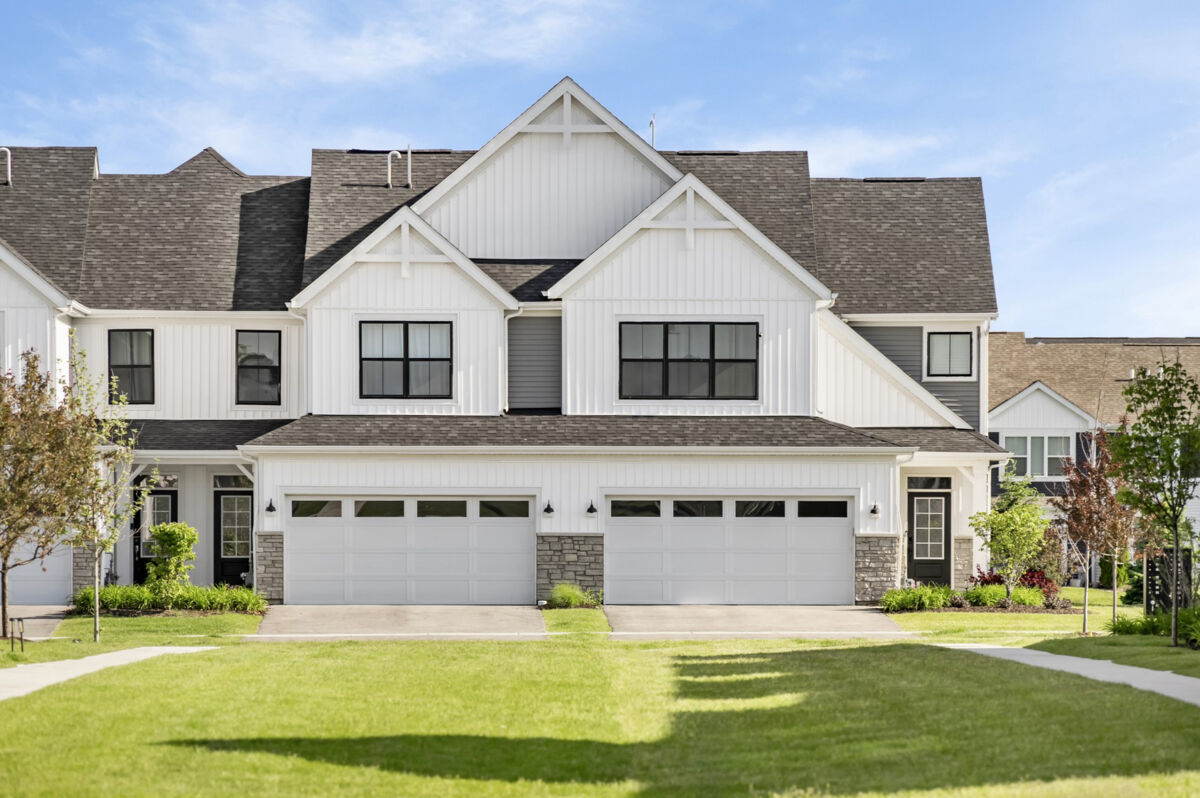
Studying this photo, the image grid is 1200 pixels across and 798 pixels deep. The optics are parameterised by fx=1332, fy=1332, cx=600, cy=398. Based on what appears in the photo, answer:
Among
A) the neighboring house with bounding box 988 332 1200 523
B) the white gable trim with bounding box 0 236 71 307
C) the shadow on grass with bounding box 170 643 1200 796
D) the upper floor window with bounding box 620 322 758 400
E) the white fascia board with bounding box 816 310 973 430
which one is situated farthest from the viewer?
the neighboring house with bounding box 988 332 1200 523

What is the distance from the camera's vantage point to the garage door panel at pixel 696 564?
27.1 metres

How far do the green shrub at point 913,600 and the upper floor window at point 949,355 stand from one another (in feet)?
22.2

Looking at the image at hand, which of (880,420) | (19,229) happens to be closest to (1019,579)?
(880,420)

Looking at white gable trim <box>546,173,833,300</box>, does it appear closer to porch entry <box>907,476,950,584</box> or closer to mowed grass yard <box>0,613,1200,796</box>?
porch entry <box>907,476,950,584</box>

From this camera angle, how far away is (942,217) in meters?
33.5

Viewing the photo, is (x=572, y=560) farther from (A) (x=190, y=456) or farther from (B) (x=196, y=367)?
(B) (x=196, y=367)

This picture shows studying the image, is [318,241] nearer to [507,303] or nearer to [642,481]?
[507,303]

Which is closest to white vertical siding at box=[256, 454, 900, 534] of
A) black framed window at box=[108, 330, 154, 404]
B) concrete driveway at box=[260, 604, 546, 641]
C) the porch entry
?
concrete driveway at box=[260, 604, 546, 641]

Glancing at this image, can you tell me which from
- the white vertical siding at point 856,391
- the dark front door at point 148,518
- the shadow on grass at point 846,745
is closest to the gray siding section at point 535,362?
the white vertical siding at point 856,391

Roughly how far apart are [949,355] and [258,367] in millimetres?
15931

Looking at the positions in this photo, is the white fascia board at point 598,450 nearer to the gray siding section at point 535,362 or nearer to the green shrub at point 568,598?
the gray siding section at point 535,362

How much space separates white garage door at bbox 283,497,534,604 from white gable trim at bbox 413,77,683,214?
22.6 ft

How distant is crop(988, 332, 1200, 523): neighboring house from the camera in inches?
1829

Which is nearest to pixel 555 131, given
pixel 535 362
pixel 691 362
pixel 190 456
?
pixel 535 362
